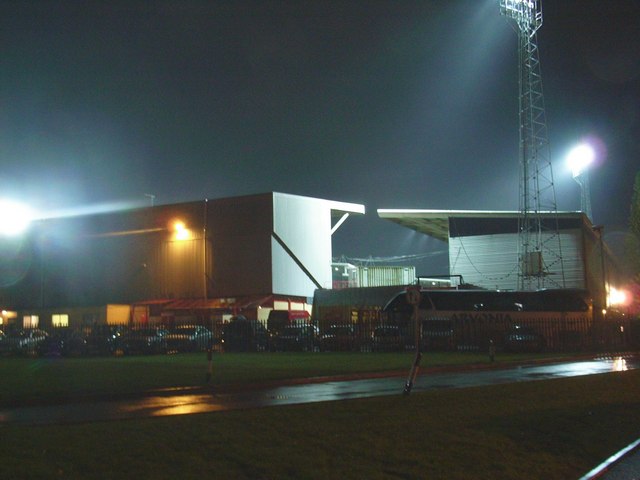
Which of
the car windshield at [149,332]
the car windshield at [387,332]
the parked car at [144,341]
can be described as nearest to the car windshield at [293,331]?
the car windshield at [387,332]

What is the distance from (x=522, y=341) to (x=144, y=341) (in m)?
19.4

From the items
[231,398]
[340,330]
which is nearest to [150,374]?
[231,398]

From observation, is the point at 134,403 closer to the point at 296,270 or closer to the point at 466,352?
the point at 466,352

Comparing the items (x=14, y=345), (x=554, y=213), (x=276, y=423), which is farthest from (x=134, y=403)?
(x=554, y=213)

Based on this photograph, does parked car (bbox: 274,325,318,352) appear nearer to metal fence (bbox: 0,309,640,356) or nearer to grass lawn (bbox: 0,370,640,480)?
metal fence (bbox: 0,309,640,356)

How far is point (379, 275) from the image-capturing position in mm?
66688

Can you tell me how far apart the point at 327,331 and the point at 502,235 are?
28.2 metres

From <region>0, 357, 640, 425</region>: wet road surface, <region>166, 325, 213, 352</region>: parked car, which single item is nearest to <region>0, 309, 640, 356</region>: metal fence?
<region>166, 325, 213, 352</region>: parked car

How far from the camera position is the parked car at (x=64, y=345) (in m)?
38.7

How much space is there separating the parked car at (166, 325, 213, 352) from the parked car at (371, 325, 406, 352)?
8898mm

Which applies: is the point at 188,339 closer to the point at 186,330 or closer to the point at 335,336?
the point at 186,330

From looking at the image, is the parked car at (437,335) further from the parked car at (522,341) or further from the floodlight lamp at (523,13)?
the floodlight lamp at (523,13)

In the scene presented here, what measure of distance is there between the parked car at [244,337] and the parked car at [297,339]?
0.89 m

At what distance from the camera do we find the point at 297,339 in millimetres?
37969
